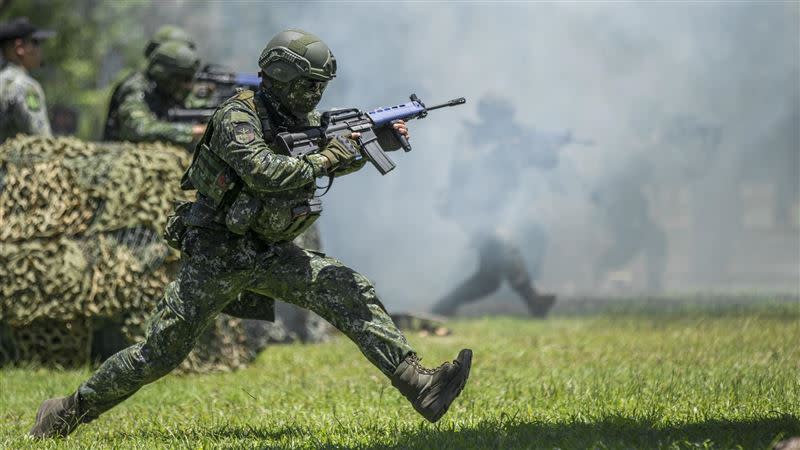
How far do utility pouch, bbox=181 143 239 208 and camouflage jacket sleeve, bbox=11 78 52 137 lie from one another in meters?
4.13

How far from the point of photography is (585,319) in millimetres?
11695

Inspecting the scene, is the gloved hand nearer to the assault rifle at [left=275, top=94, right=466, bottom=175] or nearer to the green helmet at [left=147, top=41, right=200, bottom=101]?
the assault rifle at [left=275, top=94, right=466, bottom=175]

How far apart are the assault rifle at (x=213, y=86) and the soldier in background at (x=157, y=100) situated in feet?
0.52

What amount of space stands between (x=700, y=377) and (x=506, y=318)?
5.85 m

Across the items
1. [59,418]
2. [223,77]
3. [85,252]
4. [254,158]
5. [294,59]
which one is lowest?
[59,418]

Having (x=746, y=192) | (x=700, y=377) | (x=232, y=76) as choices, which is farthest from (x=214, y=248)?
(x=746, y=192)

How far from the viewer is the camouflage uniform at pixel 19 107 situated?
30.1 feet

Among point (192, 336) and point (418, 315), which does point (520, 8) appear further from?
point (192, 336)

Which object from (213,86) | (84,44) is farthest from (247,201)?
(84,44)

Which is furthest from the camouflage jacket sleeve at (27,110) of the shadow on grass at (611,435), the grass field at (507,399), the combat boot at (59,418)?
the shadow on grass at (611,435)

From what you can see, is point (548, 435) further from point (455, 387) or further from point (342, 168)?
point (342, 168)

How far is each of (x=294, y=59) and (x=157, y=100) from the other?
14.2ft

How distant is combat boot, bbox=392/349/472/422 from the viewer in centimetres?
519

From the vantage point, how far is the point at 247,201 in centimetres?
529
